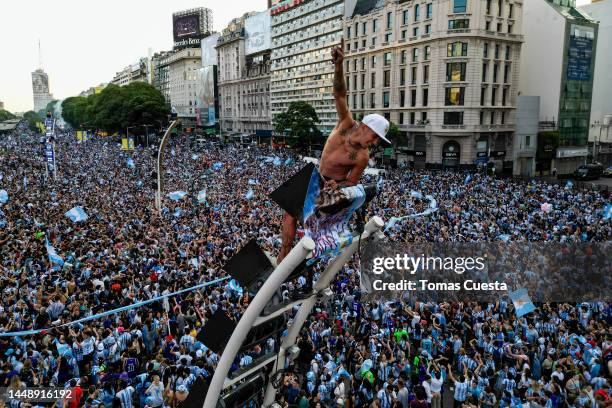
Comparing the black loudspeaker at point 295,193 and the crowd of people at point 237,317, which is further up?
the black loudspeaker at point 295,193

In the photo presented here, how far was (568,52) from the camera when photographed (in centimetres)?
5800

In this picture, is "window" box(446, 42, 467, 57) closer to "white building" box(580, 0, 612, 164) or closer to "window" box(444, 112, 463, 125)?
"window" box(444, 112, 463, 125)

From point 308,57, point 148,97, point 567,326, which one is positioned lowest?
point 567,326

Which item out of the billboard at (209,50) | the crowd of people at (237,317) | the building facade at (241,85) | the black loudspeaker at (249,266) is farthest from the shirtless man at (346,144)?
the billboard at (209,50)

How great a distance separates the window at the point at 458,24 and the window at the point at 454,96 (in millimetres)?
6801

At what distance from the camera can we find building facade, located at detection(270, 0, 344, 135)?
74312 mm

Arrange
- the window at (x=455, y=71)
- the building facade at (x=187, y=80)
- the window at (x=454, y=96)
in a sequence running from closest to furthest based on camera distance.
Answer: the window at (x=455, y=71)
the window at (x=454, y=96)
the building facade at (x=187, y=80)

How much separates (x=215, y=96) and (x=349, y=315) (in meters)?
110

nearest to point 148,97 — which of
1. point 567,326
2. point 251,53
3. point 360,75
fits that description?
point 251,53

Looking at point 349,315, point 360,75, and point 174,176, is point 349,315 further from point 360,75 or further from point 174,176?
point 360,75

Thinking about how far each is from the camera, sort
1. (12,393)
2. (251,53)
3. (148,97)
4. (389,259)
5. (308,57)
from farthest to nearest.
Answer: (251,53) → (148,97) → (308,57) → (389,259) → (12,393)

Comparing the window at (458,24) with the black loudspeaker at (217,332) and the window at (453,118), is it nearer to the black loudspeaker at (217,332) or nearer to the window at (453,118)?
the window at (453,118)

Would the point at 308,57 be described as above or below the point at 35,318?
above

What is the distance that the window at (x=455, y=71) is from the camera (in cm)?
5400
